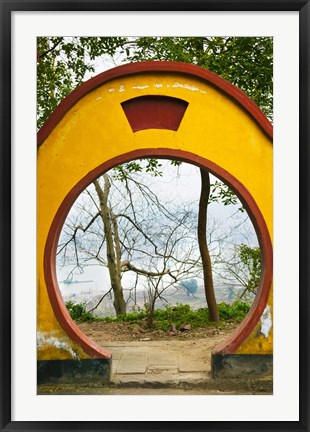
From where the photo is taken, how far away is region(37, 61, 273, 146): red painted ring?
5.24 meters

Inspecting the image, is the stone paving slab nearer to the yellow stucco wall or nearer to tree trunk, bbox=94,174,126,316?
the yellow stucco wall

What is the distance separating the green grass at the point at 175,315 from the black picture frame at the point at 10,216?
459 centimetres

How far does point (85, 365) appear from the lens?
5.19 m

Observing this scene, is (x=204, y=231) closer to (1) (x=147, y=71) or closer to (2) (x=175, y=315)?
(2) (x=175, y=315)

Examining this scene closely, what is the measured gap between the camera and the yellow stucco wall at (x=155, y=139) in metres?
5.26

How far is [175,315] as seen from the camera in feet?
29.0

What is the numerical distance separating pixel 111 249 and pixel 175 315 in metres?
1.58

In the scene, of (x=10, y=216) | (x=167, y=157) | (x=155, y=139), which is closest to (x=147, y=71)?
(x=155, y=139)

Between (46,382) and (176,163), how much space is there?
4496 mm

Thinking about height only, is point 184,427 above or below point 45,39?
below

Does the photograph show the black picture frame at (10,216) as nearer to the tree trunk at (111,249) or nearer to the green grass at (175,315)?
the green grass at (175,315)

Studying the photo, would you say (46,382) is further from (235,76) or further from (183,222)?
(235,76)

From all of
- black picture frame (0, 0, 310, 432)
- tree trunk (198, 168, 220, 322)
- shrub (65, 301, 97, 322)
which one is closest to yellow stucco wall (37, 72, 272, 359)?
black picture frame (0, 0, 310, 432)

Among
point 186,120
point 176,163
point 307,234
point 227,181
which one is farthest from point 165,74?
point 176,163
